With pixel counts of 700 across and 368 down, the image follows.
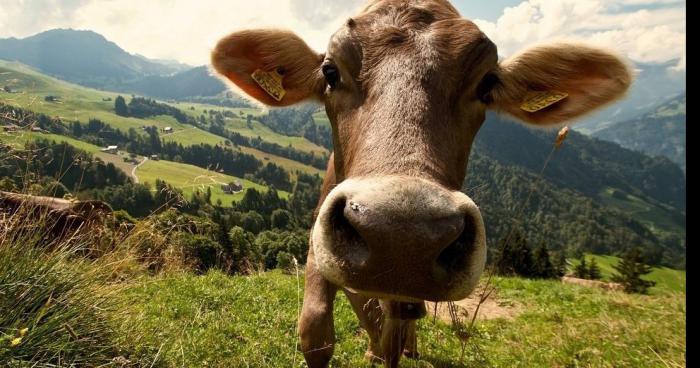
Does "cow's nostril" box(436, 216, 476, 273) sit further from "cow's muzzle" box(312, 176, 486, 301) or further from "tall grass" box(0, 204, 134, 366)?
"tall grass" box(0, 204, 134, 366)

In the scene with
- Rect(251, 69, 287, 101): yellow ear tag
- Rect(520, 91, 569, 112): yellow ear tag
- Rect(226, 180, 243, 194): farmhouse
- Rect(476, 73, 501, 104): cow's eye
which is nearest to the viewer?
Rect(476, 73, 501, 104): cow's eye

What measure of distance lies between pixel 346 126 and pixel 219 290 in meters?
6.46

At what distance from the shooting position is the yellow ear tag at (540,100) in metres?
4.17

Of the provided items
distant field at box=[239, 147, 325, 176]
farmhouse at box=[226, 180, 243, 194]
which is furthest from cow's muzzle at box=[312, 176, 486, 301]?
distant field at box=[239, 147, 325, 176]

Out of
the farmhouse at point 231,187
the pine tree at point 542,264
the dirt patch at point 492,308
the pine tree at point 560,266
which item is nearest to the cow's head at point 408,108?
the farmhouse at point 231,187

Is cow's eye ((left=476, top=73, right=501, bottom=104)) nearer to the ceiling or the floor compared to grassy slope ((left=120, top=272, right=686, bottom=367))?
nearer to the ceiling

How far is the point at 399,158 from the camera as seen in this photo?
2412 millimetres

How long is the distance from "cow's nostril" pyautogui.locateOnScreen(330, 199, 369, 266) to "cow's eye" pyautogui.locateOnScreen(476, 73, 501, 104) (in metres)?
1.76

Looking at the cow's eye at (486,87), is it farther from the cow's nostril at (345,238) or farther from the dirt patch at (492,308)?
the dirt patch at (492,308)

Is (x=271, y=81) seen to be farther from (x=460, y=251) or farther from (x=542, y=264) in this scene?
(x=542, y=264)

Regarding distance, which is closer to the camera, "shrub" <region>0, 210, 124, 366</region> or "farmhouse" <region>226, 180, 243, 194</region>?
"shrub" <region>0, 210, 124, 366</region>

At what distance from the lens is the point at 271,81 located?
14.7ft

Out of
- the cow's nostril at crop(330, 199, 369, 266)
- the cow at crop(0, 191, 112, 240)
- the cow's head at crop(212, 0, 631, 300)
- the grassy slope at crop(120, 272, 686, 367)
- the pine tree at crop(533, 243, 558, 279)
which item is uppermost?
the cow's head at crop(212, 0, 631, 300)

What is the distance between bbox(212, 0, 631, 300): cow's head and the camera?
2.06 m
